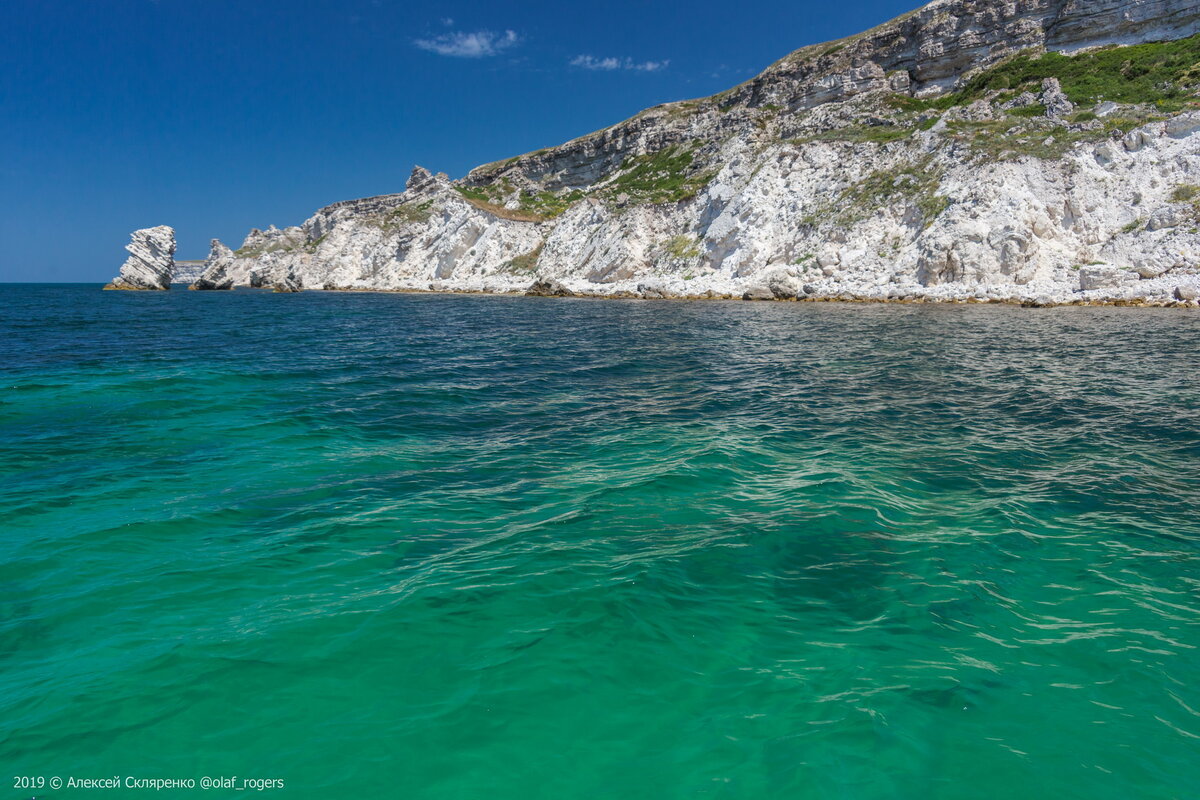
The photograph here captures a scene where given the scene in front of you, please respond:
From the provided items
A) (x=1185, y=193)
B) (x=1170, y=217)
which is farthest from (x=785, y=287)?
(x=1185, y=193)

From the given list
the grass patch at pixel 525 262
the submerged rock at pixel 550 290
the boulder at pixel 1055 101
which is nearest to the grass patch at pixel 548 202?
the grass patch at pixel 525 262

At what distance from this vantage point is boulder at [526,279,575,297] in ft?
221

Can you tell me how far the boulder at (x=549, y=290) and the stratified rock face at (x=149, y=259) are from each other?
61.2 meters

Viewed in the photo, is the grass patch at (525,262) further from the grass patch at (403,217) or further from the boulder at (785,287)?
the boulder at (785,287)

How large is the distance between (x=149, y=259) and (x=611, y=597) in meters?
110

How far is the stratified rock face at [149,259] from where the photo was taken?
87.9m

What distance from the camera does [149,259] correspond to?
89625mm

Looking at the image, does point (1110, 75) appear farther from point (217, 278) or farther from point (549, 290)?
point (217, 278)

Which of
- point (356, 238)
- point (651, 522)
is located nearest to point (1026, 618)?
point (651, 522)

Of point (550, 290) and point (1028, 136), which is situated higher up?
point (1028, 136)

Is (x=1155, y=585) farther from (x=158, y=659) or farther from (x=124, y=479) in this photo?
(x=124, y=479)

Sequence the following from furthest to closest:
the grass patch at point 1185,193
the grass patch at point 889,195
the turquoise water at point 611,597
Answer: the grass patch at point 889,195, the grass patch at point 1185,193, the turquoise water at point 611,597

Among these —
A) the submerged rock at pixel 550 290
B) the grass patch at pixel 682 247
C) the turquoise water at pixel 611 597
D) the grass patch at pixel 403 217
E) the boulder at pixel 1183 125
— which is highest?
the grass patch at pixel 403 217

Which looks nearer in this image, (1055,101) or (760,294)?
(1055,101)
